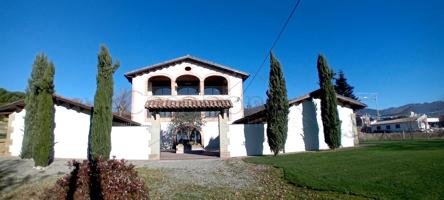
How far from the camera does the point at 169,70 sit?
2717 centimetres

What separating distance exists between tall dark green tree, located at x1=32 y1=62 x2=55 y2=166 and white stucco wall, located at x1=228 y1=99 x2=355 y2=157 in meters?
8.55

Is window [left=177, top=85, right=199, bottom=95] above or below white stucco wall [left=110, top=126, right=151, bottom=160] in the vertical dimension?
above

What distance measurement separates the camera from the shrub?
5426mm

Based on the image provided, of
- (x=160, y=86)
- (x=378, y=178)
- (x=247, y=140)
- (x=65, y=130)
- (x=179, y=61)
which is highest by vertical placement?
(x=179, y=61)

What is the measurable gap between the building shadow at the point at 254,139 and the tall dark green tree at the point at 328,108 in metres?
3.67

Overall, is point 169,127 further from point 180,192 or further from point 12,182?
point 180,192

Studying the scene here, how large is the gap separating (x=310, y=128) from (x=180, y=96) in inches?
537

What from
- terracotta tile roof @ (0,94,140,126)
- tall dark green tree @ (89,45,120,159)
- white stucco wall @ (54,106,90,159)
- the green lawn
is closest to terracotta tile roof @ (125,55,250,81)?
terracotta tile roof @ (0,94,140,126)

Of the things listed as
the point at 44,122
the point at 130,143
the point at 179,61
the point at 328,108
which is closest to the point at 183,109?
the point at 130,143

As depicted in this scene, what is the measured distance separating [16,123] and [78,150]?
4005 millimetres

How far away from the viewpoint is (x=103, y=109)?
13578mm

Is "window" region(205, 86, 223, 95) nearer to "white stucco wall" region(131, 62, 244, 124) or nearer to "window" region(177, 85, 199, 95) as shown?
"window" region(177, 85, 199, 95)

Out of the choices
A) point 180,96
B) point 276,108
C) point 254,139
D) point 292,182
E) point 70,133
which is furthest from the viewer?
point 180,96

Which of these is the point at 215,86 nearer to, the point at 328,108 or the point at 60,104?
the point at 328,108
